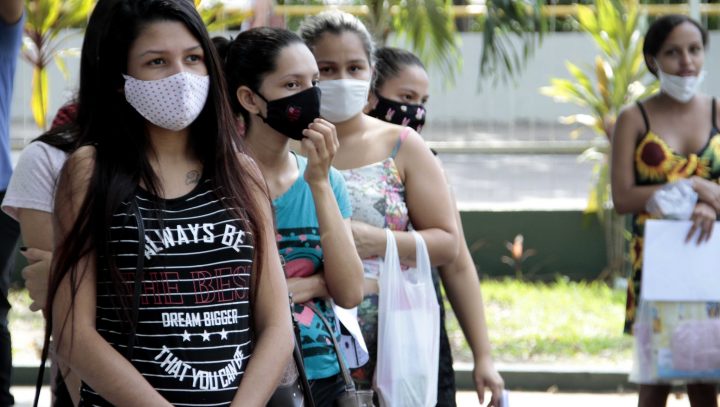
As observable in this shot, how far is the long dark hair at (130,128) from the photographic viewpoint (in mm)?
2660

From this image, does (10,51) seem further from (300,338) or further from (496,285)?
(496,285)

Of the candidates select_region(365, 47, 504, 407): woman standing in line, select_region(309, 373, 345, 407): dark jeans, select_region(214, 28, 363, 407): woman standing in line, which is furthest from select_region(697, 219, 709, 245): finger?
select_region(309, 373, 345, 407): dark jeans

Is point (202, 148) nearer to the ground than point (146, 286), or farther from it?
farther from it

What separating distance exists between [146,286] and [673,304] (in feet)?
9.81

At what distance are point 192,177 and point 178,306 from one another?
1.06ft

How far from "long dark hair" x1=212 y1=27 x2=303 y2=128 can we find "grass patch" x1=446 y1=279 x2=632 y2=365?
4.51 m

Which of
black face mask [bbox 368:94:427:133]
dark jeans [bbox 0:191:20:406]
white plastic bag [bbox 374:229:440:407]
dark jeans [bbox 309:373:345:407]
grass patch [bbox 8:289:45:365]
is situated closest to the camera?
dark jeans [bbox 309:373:345:407]

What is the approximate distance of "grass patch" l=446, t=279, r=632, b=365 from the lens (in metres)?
7.71

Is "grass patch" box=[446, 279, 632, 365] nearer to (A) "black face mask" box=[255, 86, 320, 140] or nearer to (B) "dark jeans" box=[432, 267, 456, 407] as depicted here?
(B) "dark jeans" box=[432, 267, 456, 407]

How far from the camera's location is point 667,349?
5.00 metres

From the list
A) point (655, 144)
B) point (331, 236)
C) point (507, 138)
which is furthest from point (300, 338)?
point (507, 138)

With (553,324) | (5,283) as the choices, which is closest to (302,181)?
(5,283)

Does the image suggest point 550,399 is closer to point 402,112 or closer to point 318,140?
point 402,112

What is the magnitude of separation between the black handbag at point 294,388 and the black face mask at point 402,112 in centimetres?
156
